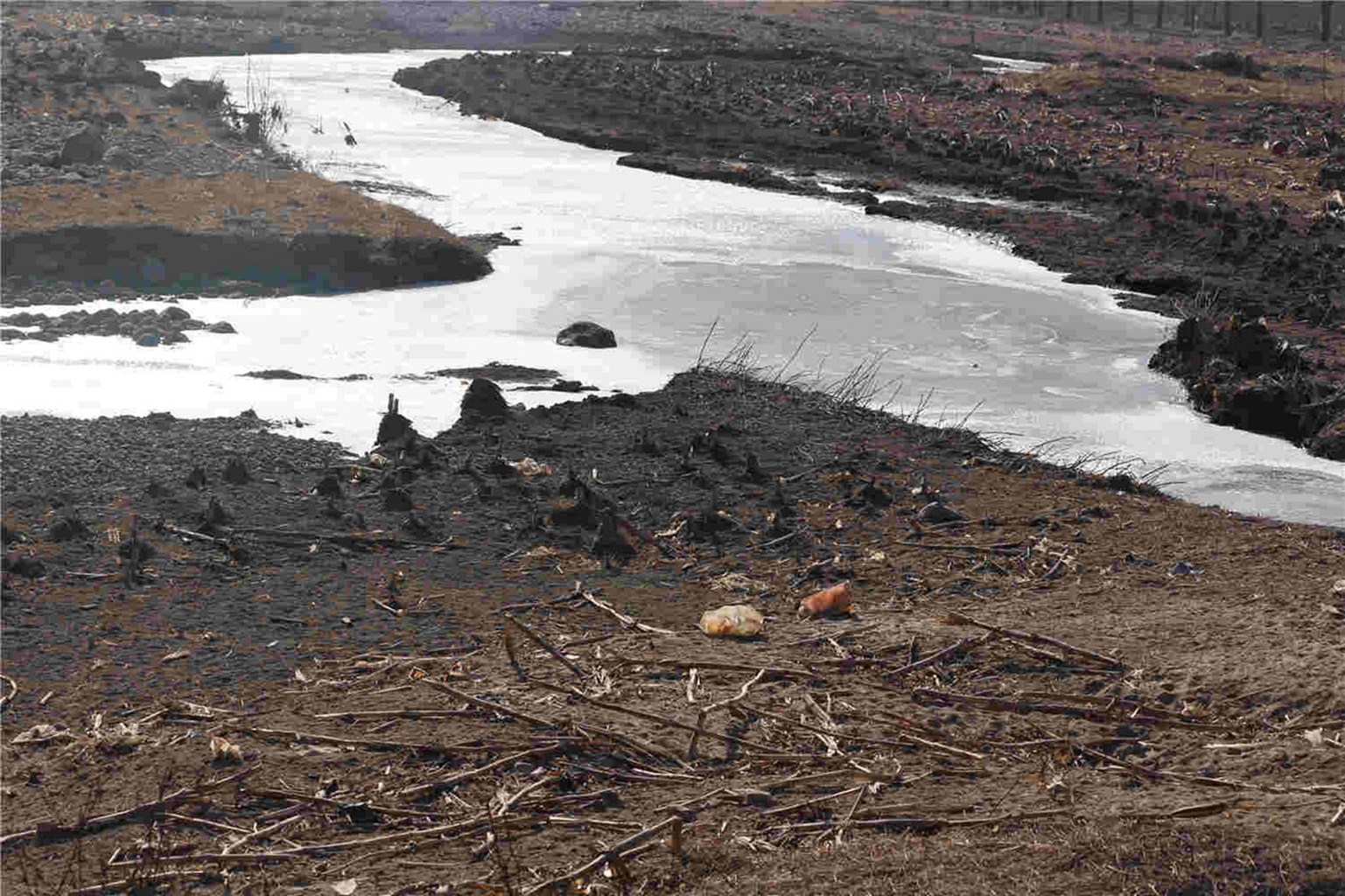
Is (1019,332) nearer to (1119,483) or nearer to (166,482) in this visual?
(1119,483)

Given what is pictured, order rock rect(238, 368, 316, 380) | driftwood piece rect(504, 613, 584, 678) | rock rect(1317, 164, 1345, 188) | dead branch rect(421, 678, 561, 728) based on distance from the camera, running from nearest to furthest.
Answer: dead branch rect(421, 678, 561, 728), driftwood piece rect(504, 613, 584, 678), rock rect(238, 368, 316, 380), rock rect(1317, 164, 1345, 188)

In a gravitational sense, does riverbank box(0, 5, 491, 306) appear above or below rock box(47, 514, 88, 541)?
above

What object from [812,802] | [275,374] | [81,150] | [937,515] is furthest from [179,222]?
[812,802]

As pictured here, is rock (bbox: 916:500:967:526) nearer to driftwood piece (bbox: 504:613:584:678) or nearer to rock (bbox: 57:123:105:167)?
driftwood piece (bbox: 504:613:584:678)

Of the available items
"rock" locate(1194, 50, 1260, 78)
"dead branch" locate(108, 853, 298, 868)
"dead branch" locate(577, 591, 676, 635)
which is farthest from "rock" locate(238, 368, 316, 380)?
"rock" locate(1194, 50, 1260, 78)

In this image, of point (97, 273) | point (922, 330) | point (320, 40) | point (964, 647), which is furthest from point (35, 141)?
point (320, 40)

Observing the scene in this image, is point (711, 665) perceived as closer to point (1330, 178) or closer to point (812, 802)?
point (812, 802)

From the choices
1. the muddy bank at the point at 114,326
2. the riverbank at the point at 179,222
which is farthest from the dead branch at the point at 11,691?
the riverbank at the point at 179,222
